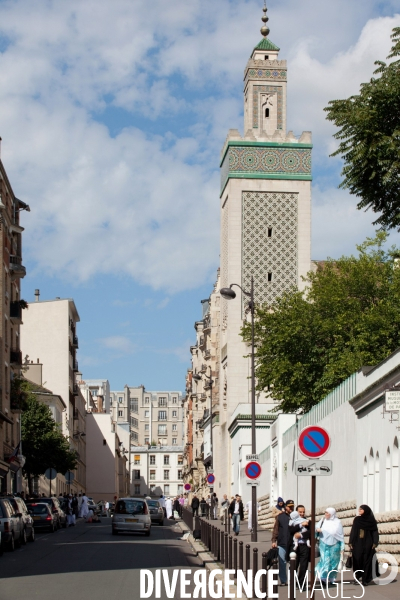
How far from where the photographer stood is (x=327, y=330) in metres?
45.3

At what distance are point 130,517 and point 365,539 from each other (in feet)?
74.8

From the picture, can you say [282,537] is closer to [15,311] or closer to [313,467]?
[313,467]

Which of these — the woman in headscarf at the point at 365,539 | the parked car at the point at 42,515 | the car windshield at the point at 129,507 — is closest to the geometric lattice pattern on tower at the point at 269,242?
the parked car at the point at 42,515

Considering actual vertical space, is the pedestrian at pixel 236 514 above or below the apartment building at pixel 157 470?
above

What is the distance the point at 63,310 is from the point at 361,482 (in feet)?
243

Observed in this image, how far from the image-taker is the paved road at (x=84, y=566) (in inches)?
687

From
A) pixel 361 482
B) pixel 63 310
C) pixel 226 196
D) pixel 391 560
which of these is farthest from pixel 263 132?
pixel 391 560

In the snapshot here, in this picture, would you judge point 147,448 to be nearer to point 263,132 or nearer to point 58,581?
point 263,132

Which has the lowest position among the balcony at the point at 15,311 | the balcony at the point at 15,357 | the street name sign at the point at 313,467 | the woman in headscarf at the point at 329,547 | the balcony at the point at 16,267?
the woman in headscarf at the point at 329,547

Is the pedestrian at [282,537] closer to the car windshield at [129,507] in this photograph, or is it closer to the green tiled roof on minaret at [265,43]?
the car windshield at [129,507]

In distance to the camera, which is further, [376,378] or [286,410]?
[286,410]

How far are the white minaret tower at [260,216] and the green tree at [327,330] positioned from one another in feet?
51.1

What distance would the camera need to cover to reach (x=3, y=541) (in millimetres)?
28031

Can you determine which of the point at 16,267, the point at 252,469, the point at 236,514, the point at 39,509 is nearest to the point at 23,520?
the point at 252,469
